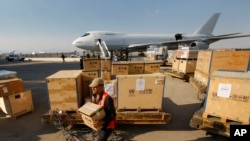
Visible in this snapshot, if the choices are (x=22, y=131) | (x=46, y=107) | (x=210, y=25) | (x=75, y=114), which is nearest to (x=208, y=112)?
(x=75, y=114)

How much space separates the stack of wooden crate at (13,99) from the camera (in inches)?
178

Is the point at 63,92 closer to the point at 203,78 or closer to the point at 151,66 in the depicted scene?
the point at 151,66

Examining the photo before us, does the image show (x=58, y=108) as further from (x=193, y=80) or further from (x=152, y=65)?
(x=193, y=80)

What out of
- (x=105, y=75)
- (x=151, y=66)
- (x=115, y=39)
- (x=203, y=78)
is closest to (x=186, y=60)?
(x=203, y=78)

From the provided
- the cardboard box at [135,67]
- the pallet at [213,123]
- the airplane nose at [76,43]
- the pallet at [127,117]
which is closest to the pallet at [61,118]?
the pallet at [127,117]

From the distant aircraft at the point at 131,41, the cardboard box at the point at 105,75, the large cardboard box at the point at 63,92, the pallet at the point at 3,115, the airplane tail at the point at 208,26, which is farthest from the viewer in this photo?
the airplane tail at the point at 208,26

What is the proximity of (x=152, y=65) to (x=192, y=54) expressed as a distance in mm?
4181

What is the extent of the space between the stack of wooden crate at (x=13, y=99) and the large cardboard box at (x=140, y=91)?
10.4ft

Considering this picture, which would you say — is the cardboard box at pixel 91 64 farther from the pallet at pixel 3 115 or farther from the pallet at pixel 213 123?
the pallet at pixel 213 123

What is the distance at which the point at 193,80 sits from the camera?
7.13m

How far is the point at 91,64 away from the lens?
5141 millimetres

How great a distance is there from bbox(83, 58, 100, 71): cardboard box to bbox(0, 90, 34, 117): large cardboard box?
2.03 metres

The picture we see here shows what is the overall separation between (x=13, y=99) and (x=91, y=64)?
2475 mm

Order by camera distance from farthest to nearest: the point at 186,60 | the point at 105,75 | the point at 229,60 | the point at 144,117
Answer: the point at 186,60
the point at 229,60
the point at 105,75
the point at 144,117
